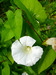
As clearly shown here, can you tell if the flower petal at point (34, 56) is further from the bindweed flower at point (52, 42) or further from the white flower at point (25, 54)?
the bindweed flower at point (52, 42)

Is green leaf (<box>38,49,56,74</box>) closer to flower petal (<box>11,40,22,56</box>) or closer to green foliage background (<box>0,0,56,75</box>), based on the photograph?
green foliage background (<box>0,0,56,75</box>)

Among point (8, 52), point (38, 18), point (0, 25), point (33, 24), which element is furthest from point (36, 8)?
point (8, 52)

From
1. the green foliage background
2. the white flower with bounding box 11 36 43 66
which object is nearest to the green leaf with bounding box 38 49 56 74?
the green foliage background

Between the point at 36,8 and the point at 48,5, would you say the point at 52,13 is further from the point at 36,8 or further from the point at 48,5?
the point at 36,8

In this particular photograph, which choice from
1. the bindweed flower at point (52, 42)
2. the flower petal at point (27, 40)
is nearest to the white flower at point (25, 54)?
the flower petal at point (27, 40)

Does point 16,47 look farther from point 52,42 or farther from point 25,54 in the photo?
point 52,42

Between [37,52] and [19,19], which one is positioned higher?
[19,19]

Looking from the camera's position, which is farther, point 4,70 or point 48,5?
point 48,5
